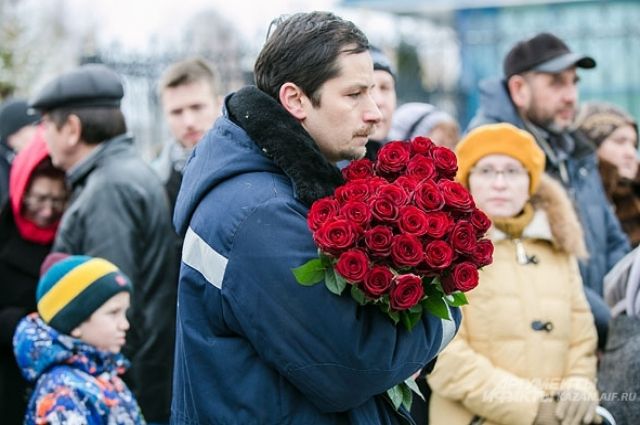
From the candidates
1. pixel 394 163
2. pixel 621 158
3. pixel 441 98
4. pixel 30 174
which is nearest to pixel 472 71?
pixel 441 98

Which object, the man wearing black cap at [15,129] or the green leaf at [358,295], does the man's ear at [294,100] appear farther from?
the man wearing black cap at [15,129]

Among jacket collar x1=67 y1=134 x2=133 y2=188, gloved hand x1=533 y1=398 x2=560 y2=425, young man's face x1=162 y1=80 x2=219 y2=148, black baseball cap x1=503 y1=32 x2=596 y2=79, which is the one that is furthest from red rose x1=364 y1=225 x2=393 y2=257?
young man's face x1=162 y1=80 x2=219 y2=148

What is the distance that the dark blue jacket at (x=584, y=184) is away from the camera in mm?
5079

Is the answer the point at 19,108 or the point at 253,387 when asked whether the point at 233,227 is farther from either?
the point at 19,108

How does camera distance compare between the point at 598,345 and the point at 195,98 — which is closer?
the point at 598,345

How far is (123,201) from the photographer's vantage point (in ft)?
15.2

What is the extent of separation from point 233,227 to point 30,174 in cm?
270

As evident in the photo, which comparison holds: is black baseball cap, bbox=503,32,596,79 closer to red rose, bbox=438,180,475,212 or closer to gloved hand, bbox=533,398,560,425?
gloved hand, bbox=533,398,560,425

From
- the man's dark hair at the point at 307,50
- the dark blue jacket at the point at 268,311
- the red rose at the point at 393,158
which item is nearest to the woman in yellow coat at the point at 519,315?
the dark blue jacket at the point at 268,311

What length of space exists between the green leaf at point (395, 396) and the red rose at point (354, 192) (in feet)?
1.95

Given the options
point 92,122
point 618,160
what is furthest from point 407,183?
point 618,160

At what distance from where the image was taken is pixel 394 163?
276 centimetres

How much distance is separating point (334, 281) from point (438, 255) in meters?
0.28

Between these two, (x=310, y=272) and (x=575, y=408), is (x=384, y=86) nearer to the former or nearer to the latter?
(x=575, y=408)
